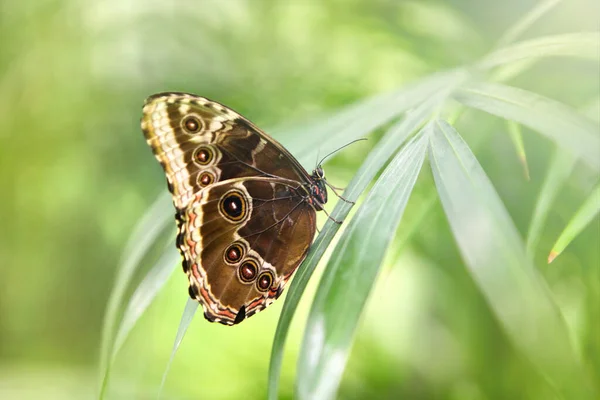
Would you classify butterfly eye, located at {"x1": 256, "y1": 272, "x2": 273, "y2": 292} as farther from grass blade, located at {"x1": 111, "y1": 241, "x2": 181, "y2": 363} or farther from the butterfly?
grass blade, located at {"x1": 111, "y1": 241, "x2": 181, "y2": 363}

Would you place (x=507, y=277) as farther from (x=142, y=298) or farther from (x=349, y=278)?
(x=142, y=298)

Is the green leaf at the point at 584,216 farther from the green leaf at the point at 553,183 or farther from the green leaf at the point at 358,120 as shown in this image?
the green leaf at the point at 358,120

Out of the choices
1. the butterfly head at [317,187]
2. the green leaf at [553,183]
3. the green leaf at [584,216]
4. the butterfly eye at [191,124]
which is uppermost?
the green leaf at [553,183]

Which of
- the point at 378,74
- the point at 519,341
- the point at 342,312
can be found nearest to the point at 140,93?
the point at 378,74

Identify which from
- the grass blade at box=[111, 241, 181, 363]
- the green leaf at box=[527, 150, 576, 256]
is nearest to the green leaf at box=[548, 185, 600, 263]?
the green leaf at box=[527, 150, 576, 256]

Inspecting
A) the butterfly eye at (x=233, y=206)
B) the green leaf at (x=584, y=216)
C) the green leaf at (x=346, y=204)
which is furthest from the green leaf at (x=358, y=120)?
the green leaf at (x=584, y=216)
